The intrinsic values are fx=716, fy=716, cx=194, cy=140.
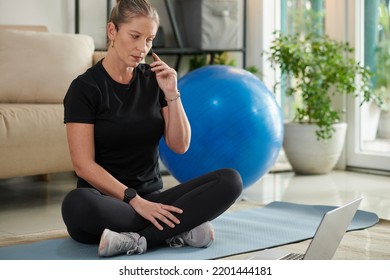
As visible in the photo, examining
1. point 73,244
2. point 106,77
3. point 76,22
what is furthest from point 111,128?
point 76,22

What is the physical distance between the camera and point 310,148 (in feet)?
14.1

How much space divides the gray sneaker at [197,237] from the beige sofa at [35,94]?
1104 mm

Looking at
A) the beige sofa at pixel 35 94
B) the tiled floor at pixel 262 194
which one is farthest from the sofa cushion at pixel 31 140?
the tiled floor at pixel 262 194

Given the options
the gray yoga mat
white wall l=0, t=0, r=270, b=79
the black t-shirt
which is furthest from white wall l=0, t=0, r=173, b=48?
the black t-shirt

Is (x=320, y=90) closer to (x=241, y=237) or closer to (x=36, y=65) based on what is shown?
(x=36, y=65)

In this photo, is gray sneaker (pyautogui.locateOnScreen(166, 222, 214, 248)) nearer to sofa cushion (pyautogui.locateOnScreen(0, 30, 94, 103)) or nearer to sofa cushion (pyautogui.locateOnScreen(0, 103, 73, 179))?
sofa cushion (pyautogui.locateOnScreen(0, 103, 73, 179))

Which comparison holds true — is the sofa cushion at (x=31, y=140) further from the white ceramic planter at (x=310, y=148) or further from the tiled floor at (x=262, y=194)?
the white ceramic planter at (x=310, y=148)

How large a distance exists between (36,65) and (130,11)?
161 cm

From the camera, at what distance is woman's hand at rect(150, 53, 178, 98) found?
7.50 ft

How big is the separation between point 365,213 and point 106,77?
51.4 inches

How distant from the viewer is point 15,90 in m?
3.58

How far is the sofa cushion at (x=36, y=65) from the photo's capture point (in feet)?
11.8

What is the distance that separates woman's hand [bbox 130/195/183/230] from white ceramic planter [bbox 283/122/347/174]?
7.11 ft
